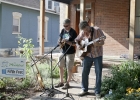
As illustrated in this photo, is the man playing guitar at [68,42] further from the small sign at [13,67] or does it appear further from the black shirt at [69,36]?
the small sign at [13,67]

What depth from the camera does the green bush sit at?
504 cm

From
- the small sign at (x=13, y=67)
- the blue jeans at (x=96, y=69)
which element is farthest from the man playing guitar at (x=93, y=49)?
the small sign at (x=13, y=67)

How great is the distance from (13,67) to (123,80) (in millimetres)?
2559

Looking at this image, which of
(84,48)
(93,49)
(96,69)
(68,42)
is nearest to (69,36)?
(68,42)

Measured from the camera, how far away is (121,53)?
9.41 meters

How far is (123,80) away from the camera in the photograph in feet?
17.1

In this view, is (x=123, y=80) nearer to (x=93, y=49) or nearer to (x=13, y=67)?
(x=93, y=49)

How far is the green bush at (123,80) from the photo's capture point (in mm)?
5043

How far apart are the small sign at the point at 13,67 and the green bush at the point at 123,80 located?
1.93 meters

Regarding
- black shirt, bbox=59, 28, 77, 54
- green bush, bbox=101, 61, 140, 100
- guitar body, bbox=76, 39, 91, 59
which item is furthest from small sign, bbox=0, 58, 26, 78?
green bush, bbox=101, 61, 140, 100

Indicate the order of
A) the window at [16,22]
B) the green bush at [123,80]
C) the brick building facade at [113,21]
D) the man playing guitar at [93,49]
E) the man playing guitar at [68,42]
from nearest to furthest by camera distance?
the green bush at [123,80]
the man playing guitar at [93,49]
the man playing guitar at [68,42]
the brick building facade at [113,21]
the window at [16,22]

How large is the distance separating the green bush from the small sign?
1.93 meters

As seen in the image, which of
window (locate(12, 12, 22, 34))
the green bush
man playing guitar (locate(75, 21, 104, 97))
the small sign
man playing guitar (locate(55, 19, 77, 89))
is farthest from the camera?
window (locate(12, 12, 22, 34))

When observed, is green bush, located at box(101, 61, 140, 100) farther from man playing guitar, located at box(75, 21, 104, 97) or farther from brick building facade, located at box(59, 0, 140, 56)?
brick building facade, located at box(59, 0, 140, 56)
